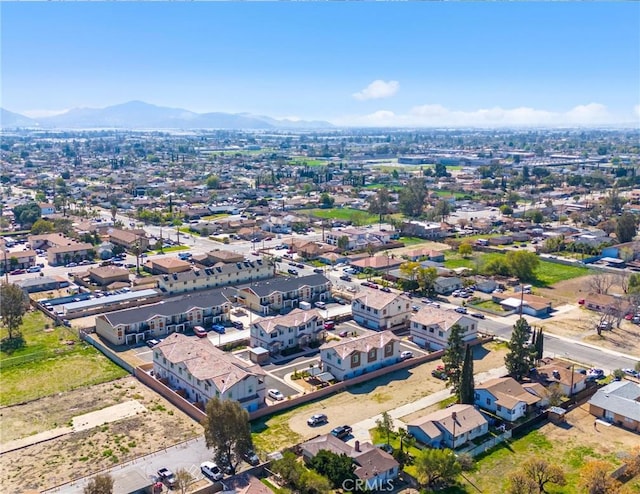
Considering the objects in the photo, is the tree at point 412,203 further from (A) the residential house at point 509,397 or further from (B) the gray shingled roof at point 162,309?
(A) the residential house at point 509,397

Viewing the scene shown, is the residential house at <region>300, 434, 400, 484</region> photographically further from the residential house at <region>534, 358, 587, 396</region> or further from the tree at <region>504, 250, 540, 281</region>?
the tree at <region>504, 250, 540, 281</region>

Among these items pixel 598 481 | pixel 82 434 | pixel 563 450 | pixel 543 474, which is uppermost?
pixel 598 481

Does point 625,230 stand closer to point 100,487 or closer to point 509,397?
point 509,397

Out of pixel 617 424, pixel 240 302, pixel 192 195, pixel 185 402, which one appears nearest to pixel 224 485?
pixel 185 402

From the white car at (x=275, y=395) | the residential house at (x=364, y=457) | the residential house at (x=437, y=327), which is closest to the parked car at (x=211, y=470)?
the residential house at (x=364, y=457)

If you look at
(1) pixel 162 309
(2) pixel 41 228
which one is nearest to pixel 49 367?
(1) pixel 162 309

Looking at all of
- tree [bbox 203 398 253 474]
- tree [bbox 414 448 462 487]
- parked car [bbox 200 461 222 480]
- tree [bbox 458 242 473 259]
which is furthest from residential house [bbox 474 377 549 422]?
tree [bbox 458 242 473 259]
